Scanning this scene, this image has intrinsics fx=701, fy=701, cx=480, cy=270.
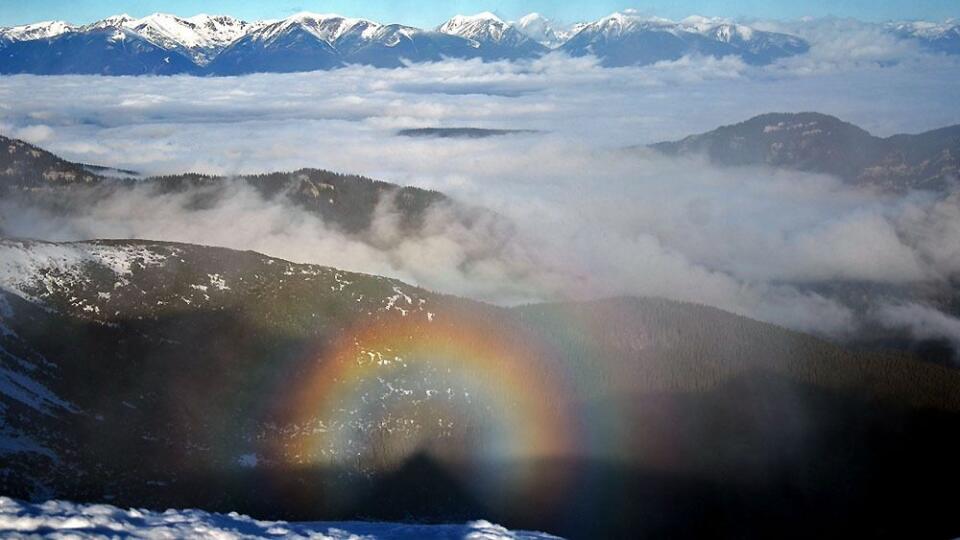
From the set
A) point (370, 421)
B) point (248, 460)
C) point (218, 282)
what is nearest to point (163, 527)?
point (248, 460)

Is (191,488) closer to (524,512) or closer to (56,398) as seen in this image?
(56,398)

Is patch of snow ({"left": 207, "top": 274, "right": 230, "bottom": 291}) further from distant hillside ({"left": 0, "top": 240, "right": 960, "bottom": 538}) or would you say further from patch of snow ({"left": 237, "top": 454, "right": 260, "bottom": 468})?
patch of snow ({"left": 237, "top": 454, "right": 260, "bottom": 468})

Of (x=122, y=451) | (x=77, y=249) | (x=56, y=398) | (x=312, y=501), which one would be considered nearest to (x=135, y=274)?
(x=77, y=249)

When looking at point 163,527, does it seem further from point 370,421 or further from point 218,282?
point 218,282

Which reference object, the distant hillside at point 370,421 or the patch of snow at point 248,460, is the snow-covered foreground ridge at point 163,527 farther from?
the patch of snow at point 248,460

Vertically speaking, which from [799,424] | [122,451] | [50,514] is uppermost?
[50,514]

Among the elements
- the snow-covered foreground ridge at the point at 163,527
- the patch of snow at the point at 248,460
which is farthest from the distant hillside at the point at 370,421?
the snow-covered foreground ridge at the point at 163,527
